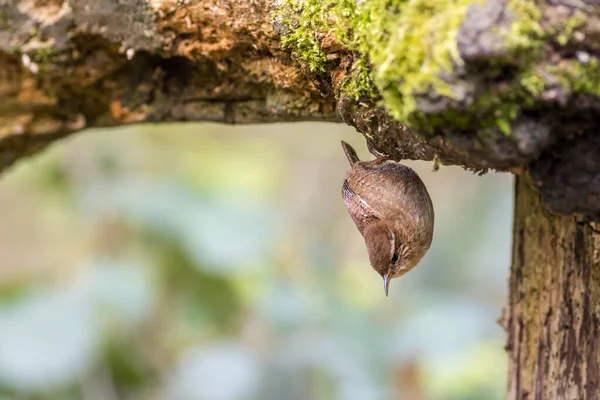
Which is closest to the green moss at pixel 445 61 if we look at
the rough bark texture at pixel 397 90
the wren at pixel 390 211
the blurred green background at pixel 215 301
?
the rough bark texture at pixel 397 90

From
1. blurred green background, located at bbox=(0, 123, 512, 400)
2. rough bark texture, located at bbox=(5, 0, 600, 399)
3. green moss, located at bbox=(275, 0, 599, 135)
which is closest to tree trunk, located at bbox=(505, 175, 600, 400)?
rough bark texture, located at bbox=(5, 0, 600, 399)

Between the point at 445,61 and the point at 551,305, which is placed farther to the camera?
the point at 551,305

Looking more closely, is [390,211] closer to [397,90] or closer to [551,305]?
[551,305]

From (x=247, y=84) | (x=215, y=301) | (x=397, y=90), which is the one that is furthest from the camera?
(x=215, y=301)

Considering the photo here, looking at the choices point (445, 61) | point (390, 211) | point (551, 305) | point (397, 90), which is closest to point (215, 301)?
point (390, 211)

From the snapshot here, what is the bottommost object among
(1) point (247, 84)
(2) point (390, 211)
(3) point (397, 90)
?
(2) point (390, 211)

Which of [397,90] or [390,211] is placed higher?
[397,90]

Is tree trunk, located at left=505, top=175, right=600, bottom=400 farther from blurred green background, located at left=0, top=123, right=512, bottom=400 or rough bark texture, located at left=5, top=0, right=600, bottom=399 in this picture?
blurred green background, located at left=0, top=123, right=512, bottom=400

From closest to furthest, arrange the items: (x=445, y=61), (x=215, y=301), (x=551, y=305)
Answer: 1. (x=445, y=61)
2. (x=551, y=305)
3. (x=215, y=301)
